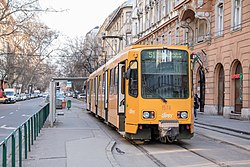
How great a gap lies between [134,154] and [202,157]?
1.96 meters

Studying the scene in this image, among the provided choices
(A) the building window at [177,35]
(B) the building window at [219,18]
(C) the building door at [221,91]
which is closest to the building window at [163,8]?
(A) the building window at [177,35]

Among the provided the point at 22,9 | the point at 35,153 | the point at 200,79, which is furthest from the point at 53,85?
the point at 22,9

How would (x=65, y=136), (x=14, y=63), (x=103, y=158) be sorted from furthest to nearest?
(x=14, y=63) < (x=65, y=136) < (x=103, y=158)

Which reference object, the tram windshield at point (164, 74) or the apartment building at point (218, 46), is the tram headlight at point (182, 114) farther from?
the apartment building at point (218, 46)

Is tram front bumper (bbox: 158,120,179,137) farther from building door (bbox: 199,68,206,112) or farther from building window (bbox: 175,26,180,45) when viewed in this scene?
building window (bbox: 175,26,180,45)

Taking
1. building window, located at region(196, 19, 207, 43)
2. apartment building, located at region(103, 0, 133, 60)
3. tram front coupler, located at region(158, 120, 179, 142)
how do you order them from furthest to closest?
apartment building, located at region(103, 0, 133, 60)
building window, located at region(196, 19, 207, 43)
tram front coupler, located at region(158, 120, 179, 142)

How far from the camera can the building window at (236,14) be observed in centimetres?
2758

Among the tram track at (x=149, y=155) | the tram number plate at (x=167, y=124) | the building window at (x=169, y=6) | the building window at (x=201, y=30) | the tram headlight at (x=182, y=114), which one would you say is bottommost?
the tram track at (x=149, y=155)

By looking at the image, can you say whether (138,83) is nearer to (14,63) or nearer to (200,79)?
(200,79)

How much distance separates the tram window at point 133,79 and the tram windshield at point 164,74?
0.72ft

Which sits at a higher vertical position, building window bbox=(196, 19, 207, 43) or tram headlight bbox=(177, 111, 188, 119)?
building window bbox=(196, 19, 207, 43)

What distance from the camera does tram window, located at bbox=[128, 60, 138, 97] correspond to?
13.6 m

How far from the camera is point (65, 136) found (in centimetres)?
1617

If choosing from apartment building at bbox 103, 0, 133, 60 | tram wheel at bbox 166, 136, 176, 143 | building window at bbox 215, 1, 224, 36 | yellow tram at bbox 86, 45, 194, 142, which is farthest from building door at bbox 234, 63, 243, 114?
apartment building at bbox 103, 0, 133, 60
